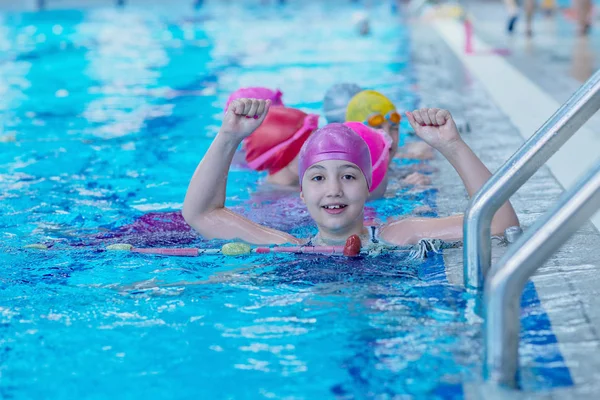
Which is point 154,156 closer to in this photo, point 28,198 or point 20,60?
point 28,198

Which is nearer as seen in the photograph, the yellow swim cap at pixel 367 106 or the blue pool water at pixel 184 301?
the blue pool water at pixel 184 301

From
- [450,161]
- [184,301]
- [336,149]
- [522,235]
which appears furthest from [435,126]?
[522,235]

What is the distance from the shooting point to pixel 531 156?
260 cm

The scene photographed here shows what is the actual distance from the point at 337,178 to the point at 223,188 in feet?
1.72

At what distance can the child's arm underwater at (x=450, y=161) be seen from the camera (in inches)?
131

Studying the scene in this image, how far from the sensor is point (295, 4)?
25.2 m

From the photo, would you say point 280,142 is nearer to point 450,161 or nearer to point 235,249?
point 235,249

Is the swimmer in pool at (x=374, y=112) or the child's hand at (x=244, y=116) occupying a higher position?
the swimmer in pool at (x=374, y=112)

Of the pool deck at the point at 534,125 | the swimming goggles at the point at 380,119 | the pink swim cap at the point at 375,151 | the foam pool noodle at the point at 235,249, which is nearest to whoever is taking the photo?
the pool deck at the point at 534,125

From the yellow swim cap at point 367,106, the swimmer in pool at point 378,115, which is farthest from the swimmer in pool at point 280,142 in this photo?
the yellow swim cap at point 367,106

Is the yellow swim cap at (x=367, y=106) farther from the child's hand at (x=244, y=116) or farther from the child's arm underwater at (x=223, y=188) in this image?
the child's hand at (x=244, y=116)

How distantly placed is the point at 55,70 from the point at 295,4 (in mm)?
14464

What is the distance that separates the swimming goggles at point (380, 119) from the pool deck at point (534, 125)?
0.44 metres

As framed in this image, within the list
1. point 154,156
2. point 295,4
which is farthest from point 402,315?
point 295,4
